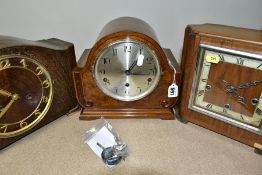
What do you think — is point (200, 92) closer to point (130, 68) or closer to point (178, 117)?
point (178, 117)

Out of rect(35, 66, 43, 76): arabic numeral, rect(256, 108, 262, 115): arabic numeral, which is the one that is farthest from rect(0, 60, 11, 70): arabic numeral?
rect(256, 108, 262, 115): arabic numeral

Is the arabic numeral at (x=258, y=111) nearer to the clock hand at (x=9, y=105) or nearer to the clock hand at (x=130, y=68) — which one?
the clock hand at (x=130, y=68)

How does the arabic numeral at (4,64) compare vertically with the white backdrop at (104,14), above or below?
below

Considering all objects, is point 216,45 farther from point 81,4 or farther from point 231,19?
point 81,4

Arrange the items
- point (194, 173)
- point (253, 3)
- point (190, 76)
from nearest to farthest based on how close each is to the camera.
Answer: point (194, 173) → point (190, 76) → point (253, 3)

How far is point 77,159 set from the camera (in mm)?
783

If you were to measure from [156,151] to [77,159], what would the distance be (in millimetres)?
294

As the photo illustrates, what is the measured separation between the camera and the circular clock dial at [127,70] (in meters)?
0.82

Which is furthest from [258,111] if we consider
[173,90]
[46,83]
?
[46,83]

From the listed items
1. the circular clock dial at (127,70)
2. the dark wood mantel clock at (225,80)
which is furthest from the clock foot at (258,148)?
the circular clock dial at (127,70)

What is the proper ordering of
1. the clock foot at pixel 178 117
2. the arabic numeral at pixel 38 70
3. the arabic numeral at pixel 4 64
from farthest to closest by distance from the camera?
1. the clock foot at pixel 178 117
2. the arabic numeral at pixel 38 70
3. the arabic numeral at pixel 4 64

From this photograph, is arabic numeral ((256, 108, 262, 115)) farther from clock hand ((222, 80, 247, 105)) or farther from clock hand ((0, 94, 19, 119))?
clock hand ((0, 94, 19, 119))

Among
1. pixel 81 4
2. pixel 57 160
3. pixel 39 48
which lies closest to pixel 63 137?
pixel 57 160

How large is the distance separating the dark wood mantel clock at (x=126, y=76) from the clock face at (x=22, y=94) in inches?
5.2
